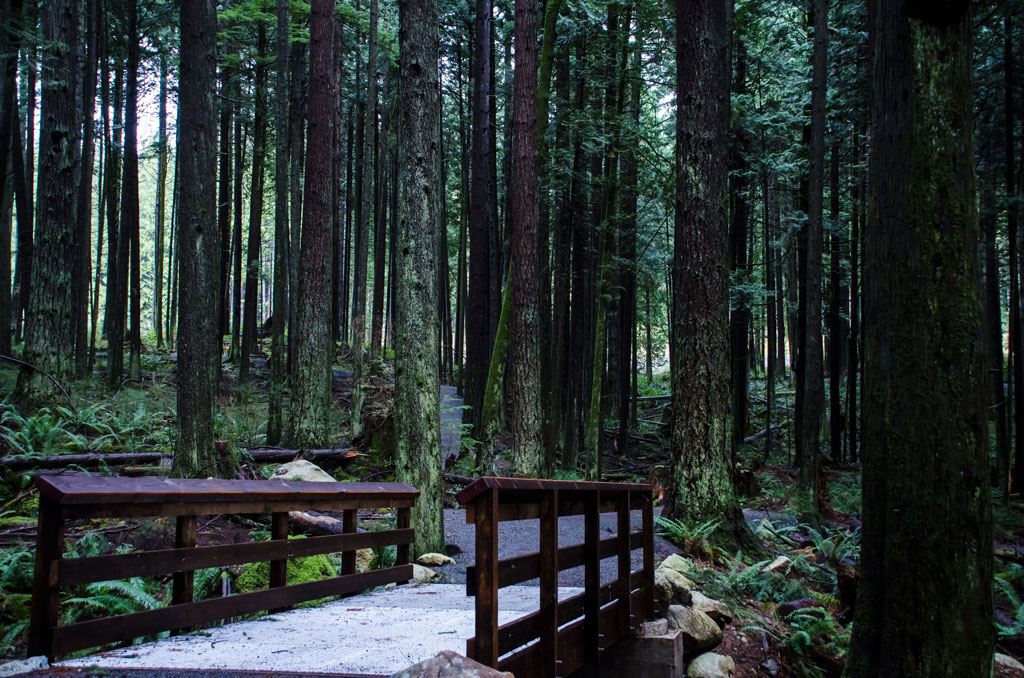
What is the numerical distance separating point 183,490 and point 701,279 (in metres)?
7.13

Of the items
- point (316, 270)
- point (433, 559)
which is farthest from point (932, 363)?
point (316, 270)

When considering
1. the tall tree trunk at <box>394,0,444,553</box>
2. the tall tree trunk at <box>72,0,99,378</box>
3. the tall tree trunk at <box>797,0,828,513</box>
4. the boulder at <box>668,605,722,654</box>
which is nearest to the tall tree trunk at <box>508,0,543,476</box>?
the tall tree trunk at <box>394,0,444,553</box>

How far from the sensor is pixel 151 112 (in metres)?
28.3

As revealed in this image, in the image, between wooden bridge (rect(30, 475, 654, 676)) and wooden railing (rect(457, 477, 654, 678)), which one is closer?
wooden railing (rect(457, 477, 654, 678))

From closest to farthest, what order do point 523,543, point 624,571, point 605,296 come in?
point 624,571 < point 523,543 < point 605,296

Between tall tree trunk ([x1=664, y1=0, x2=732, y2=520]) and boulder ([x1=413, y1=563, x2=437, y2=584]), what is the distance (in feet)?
11.9

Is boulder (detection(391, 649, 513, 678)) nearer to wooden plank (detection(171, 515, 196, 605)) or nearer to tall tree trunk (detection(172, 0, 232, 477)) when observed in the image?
wooden plank (detection(171, 515, 196, 605))

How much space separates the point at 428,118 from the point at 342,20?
15262 millimetres

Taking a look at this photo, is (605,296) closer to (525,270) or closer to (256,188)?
(525,270)

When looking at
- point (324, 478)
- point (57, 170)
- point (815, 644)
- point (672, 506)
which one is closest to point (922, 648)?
point (815, 644)

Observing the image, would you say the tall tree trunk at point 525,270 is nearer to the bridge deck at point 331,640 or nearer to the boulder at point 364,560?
the boulder at point 364,560

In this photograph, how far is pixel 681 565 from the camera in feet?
27.6

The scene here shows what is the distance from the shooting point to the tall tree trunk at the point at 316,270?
14.3 meters

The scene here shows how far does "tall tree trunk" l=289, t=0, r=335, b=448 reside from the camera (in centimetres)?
1434
